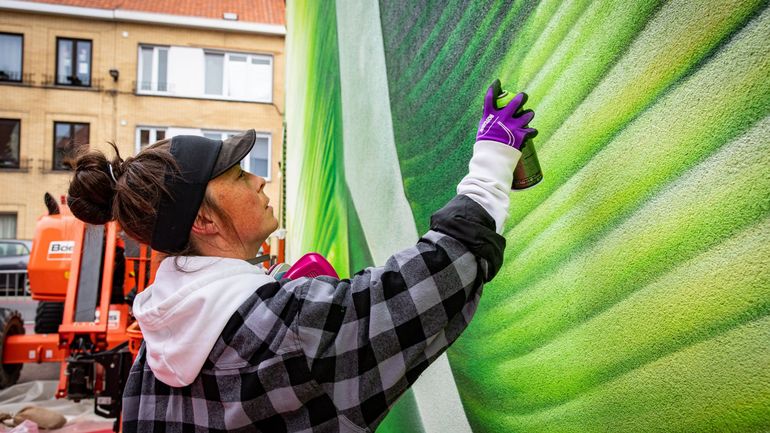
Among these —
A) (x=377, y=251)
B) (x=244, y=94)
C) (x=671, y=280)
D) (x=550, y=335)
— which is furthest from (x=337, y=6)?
(x=244, y=94)

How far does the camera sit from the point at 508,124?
41.4 inches

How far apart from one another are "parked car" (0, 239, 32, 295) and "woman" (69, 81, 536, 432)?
13.9m

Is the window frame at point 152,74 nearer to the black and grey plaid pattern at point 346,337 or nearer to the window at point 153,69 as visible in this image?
the window at point 153,69

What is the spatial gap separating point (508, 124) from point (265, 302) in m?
0.54

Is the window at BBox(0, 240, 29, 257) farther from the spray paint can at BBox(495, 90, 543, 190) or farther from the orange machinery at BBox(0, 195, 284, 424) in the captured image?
the spray paint can at BBox(495, 90, 543, 190)

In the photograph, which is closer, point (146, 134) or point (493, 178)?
point (493, 178)

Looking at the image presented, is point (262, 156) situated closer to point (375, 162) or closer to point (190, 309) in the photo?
point (375, 162)

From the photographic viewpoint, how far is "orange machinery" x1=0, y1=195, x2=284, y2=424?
4.40 m

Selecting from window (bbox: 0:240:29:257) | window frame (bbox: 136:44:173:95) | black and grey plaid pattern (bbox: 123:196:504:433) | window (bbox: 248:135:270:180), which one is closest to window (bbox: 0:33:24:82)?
window frame (bbox: 136:44:173:95)

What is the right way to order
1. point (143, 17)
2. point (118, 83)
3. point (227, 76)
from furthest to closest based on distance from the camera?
point (227, 76)
point (118, 83)
point (143, 17)

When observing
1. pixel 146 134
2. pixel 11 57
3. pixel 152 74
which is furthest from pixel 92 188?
pixel 11 57

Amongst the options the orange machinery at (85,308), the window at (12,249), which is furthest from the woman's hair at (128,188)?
the window at (12,249)

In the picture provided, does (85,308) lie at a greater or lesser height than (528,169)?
lesser

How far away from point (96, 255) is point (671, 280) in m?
5.09
